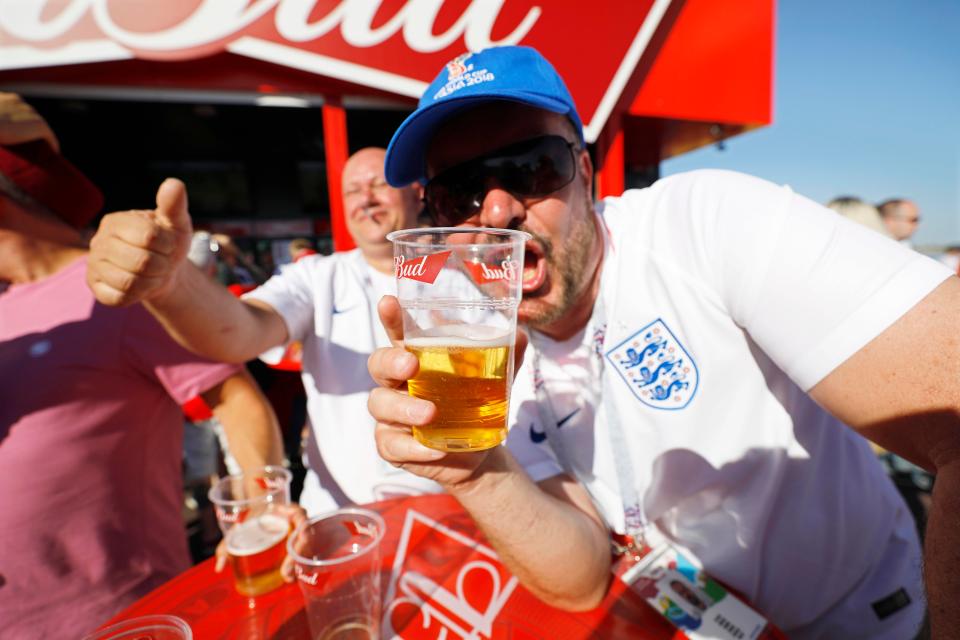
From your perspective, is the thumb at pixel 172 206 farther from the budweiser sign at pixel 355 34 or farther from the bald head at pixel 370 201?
the budweiser sign at pixel 355 34

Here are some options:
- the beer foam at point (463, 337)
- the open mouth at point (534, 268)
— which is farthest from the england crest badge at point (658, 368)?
the beer foam at point (463, 337)

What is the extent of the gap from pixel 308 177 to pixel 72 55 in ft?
27.6

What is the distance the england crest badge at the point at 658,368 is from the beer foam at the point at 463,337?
0.67 m

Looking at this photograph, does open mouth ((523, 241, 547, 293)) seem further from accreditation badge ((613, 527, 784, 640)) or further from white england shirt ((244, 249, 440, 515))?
white england shirt ((244, 249, 440, 515))

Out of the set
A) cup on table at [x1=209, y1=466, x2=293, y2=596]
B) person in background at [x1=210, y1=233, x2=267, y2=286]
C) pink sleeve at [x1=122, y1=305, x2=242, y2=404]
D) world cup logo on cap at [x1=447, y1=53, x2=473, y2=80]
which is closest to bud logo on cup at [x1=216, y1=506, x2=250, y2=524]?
cup on table at [x1=209, y1=466, x2=293, y2=596]

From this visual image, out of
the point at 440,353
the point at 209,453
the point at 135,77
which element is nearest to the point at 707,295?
the point at 440,353

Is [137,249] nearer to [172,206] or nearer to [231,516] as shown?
[172,206]

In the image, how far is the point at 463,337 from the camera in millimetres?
852

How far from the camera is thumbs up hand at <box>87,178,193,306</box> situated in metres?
1.20

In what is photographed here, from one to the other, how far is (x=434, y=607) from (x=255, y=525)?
1.97 feet

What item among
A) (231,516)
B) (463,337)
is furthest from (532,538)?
(231,516)

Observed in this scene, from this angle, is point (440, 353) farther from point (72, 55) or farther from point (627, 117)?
point (627, 117)

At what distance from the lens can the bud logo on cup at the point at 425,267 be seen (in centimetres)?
82

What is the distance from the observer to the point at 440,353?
0.84 m
